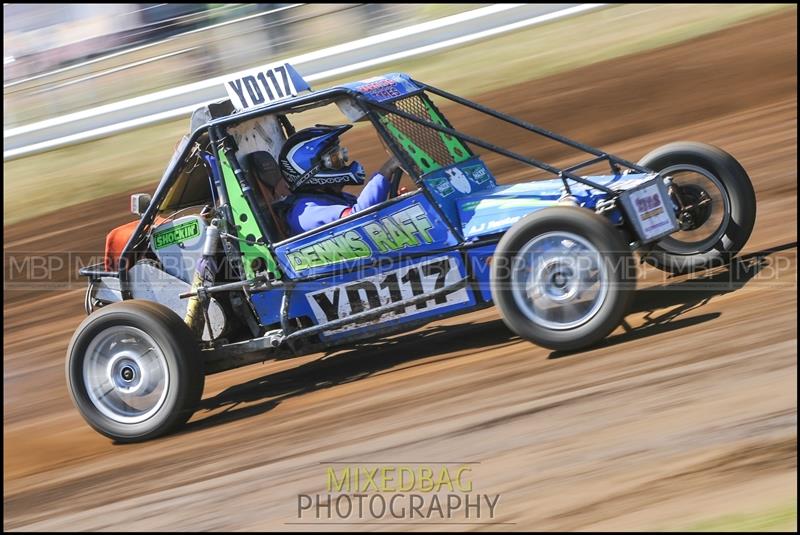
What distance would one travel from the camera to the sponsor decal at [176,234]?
19.2 ft

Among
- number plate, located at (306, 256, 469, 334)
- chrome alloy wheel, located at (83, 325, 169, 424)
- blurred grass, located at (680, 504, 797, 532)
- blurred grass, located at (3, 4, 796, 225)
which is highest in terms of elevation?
blurred grass, located at (3, 4, 796, 225)

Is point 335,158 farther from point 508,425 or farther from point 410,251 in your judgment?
point 508,425

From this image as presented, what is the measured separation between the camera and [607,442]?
4.12m

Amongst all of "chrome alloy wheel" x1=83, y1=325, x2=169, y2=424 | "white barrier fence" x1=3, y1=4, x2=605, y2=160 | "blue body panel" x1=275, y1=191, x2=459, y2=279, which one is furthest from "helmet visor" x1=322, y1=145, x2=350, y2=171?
"white barrier fence" x1=3, y1=4, x2=605, y2=160

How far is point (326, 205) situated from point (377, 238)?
1.45 ft

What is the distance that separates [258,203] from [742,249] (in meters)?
2.91

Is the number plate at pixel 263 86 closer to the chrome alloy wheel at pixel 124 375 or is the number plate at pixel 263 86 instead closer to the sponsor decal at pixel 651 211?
the chrome alloy wheel at pixel 124 375

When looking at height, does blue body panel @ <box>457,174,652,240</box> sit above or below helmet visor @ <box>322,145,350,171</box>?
below

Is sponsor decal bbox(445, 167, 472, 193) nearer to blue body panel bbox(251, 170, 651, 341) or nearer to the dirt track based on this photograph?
blue body panel bbox(251, 170, 651, 341)

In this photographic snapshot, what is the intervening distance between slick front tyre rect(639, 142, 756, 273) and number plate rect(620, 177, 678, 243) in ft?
1.30

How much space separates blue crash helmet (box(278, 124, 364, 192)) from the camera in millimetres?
5773

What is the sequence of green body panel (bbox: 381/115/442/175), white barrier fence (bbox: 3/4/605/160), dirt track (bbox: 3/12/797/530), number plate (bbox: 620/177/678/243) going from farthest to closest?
white barrier fence (bbox: 3/4/605/160) < green body panel (bbox: 381/115/442/175) < number plate (bbox: 620/177/678/243) < dirt track (bbox: 3/12/797/530)

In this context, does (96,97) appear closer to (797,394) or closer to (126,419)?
(126,419)

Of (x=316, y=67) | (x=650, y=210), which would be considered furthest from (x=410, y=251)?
(x=316, y=67)
